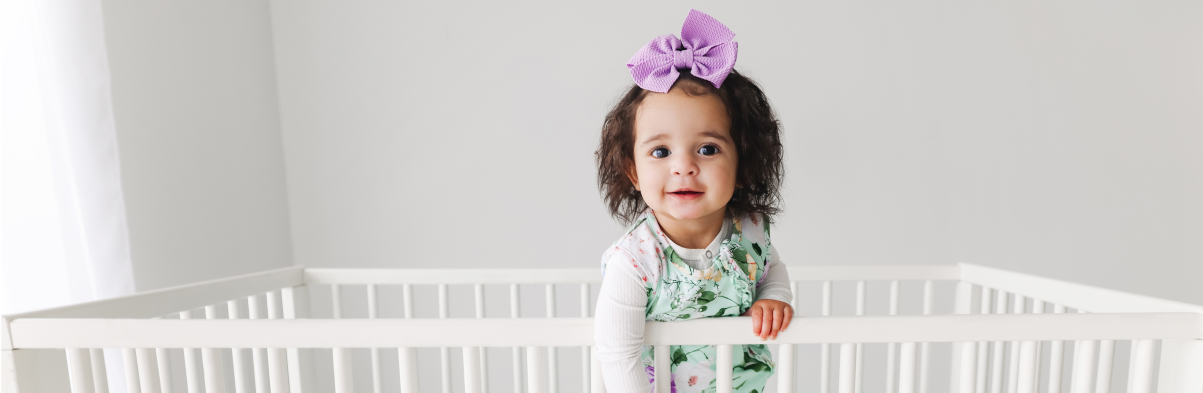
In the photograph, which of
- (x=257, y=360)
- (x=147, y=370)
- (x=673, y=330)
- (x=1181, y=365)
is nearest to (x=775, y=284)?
(x=673, y=330)

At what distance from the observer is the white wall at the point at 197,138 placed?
120 centimetres

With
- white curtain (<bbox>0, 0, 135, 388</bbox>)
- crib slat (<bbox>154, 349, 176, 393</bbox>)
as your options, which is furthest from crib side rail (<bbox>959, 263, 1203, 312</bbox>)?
white curtain (<bbox>0, 0, 135, 388</bbox>)

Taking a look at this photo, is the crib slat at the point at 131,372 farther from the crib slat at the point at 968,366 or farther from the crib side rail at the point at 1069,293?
the crib side rail at the point at 1069,293

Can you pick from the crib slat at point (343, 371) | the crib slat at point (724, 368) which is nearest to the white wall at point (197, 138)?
the crib slat at point (343, 371)

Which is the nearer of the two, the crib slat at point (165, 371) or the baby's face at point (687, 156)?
the baby's face at point (687, 156)

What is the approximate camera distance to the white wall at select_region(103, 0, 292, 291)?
1199 millimetres

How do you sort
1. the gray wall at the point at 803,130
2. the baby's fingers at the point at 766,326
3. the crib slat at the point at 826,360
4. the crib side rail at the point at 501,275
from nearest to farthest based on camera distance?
the baby's fingers at the point at 766,326 < the crib slat at the point at 826,360 < the crib side rail at the point at 501,275 < the gray wall at the point at 803,130

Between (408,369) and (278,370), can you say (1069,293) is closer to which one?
(408,369)

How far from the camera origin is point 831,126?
5.35ft

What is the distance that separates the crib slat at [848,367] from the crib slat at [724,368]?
127mm

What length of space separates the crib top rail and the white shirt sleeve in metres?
0.12

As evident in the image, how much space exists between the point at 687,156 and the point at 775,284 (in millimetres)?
241

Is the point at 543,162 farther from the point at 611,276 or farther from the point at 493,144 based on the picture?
the point at 611,276

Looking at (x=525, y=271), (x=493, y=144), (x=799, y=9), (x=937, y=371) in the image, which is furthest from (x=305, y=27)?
(x=937, y=371)
